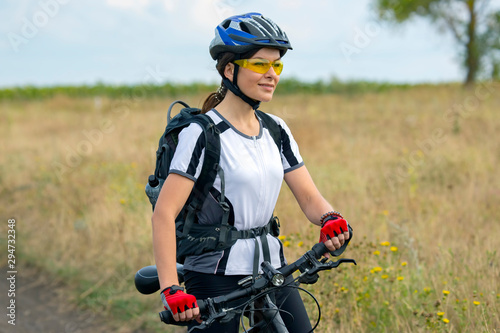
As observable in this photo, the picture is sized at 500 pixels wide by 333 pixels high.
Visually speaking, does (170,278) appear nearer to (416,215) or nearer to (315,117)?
(416,215)

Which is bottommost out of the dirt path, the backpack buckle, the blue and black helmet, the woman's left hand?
the dirt path

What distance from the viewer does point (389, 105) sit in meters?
18.4

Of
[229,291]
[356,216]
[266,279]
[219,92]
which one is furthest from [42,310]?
[266,279]

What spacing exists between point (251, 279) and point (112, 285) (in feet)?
13.3

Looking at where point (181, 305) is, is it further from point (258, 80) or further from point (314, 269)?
point (258, 80)

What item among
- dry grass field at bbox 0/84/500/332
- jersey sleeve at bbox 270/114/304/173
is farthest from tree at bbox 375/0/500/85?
jersey sleeve at bbox 270/114/304/173

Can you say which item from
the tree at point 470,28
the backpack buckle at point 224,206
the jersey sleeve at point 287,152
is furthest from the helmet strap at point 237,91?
the tree at point 470,28

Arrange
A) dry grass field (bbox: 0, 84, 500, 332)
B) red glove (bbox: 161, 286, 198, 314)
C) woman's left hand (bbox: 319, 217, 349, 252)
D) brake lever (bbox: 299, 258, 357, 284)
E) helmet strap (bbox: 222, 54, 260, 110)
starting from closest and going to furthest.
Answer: red glove (bbox: 161, 286, 198, 314) → brake lever (bbox: 299, 258, 357, 284) → woman's left hand (bbox: 319, 217, 349, 252) → helmet strap (bbox: 222, 54, 260, 110) → dry grass field (bbox: 0, 84, 500, 332)

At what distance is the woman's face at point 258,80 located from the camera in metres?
2.38

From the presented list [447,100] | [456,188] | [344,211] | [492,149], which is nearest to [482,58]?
[447,100]

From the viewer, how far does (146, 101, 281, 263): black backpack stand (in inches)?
90.6

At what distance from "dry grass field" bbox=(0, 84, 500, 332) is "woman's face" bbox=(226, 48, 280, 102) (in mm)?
2032

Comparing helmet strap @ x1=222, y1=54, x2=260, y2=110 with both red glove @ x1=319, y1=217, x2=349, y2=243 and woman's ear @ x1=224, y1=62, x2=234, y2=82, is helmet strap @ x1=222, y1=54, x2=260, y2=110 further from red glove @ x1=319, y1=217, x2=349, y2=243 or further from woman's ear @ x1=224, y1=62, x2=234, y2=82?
red glove @ x1=319, y1=217, x2=349, y2=243

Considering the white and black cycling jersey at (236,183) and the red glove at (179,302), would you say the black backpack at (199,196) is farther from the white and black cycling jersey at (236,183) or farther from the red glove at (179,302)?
the red glove at (179,302)
